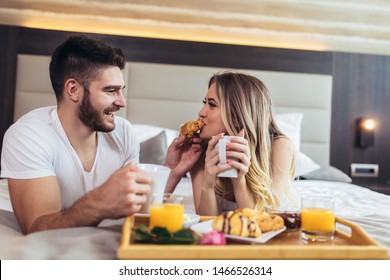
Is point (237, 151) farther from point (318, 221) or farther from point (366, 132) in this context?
point (366, 132)

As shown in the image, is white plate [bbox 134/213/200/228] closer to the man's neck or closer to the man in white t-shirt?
the man in white t-shirt

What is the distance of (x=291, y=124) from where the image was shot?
3.26m

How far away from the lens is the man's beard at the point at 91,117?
5.00 ft

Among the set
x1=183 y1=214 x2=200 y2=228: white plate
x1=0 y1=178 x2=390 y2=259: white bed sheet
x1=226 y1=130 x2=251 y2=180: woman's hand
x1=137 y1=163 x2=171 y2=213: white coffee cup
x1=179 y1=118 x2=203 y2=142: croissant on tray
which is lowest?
x1=0 y1=178 x2=390 y2=259: white bed sheet

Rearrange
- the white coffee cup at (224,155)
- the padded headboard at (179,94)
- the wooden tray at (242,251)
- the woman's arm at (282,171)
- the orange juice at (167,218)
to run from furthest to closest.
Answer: the padded headboard at (179,94) < the woman's arm at (282,171) < the white coffee cup at (224,155) < the orange juice at (167,218) < the wooden tray at (242,251)

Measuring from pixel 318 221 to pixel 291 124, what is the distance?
2.37 metres

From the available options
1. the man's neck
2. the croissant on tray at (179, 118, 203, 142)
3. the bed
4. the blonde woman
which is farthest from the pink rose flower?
the bed

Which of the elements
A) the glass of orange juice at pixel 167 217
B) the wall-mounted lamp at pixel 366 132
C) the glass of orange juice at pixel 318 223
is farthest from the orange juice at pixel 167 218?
the wall-mounted lamp at pixel 366 132

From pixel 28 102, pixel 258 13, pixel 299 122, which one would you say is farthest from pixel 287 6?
pixel 28 102

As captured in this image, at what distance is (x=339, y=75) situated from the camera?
3520 mm

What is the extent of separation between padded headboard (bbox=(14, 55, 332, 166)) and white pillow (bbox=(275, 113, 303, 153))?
148 mm

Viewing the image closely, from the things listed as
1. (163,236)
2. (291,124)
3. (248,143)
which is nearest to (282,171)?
(248,143)

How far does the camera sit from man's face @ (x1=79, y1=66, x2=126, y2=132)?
153 centimetres

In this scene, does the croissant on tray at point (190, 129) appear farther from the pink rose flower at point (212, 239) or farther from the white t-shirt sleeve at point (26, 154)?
the pink rose flower at point (212, 239)
